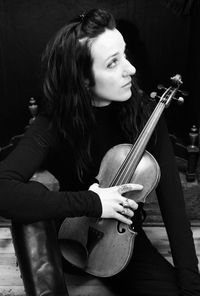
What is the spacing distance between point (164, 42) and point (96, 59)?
31.4 inches

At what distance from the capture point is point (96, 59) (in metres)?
1.03

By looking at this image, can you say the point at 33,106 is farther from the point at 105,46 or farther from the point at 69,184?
the point at 105,46

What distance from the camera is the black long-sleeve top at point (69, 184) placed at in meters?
1.02

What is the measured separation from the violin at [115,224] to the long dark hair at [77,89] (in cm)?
12

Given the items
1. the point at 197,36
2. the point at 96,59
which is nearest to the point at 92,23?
the point at 96,59

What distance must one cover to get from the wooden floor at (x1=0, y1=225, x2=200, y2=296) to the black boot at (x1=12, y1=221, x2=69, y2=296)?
1.39 ft

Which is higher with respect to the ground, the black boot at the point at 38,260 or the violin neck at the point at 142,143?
the violin neck at the point at 142,143

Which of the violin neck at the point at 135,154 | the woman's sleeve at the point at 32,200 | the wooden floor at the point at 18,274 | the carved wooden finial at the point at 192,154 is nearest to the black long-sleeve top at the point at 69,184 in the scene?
the woman's sleeve at the point at 32,200

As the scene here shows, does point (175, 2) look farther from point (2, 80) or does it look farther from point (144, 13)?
point (2, 80)

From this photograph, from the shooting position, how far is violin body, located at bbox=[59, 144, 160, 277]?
3.47ft

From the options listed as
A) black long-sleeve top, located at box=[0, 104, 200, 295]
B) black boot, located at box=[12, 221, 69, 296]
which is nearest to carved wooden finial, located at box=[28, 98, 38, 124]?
black long-sleeve top, located at box=[0, 104, 200, 295]

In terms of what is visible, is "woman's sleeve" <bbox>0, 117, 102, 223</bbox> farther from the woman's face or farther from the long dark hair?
the woman's face

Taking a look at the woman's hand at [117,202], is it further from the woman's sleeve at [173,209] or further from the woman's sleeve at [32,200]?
the woman's sleeve at [173,209]

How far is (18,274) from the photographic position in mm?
1533
